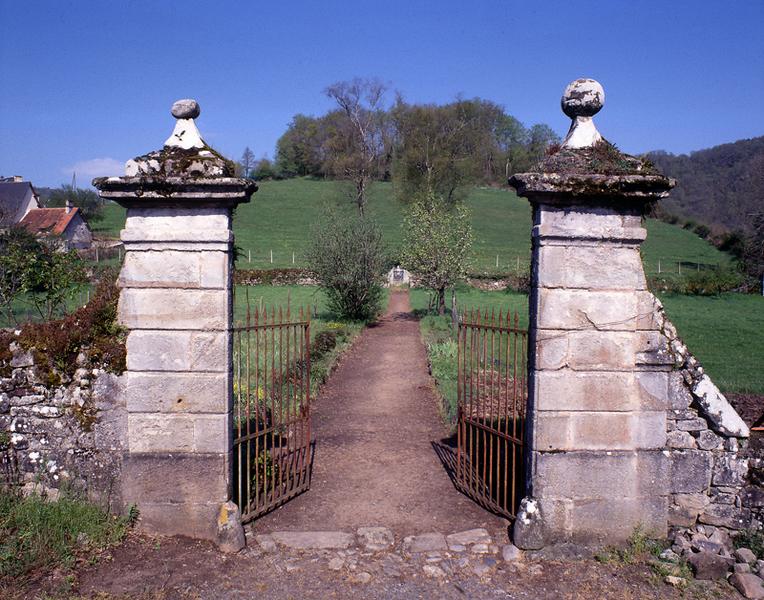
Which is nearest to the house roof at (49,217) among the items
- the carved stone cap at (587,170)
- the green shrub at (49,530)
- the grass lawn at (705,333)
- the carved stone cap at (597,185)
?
the grass lawn at (705,333)

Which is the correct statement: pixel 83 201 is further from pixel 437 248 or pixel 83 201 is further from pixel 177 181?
pixel 177 181

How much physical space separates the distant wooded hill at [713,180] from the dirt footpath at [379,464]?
132 feet

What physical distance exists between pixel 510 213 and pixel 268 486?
52.7 m

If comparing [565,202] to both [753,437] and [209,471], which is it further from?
[209,471]

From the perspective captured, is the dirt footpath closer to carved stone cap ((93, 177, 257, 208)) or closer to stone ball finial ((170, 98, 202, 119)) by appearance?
carved stone cap ((93, 177, 257, 208))

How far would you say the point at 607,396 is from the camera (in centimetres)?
512

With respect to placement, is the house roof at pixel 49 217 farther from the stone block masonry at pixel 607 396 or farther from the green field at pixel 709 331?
the stone block masonry at pixel 607 396

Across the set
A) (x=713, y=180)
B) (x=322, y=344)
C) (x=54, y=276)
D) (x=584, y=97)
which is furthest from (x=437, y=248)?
(x=713, y=180)

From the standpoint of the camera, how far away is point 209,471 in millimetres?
5207

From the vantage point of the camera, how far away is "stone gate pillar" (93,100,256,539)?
509 centimetres

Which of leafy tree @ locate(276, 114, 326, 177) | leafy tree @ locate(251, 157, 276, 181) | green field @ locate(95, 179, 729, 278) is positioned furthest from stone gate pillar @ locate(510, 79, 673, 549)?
leafy tree @ locate(251, 157, 276, 181)

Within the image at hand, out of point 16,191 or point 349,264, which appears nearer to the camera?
point 349,264

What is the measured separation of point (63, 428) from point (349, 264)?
14.8 meters

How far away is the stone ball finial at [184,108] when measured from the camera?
5.30 metres
